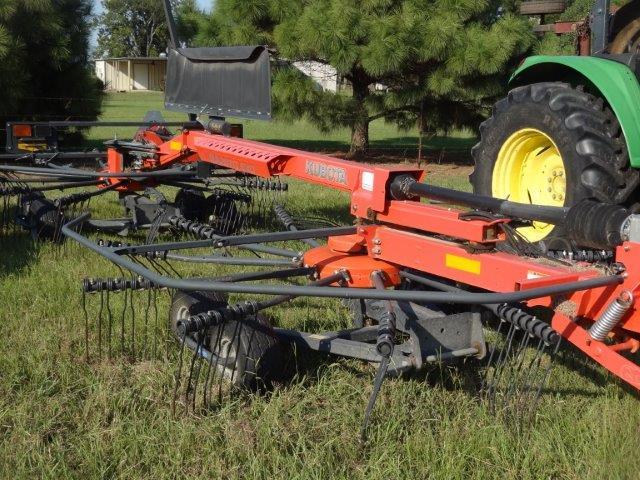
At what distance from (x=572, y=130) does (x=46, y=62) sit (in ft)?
27.6

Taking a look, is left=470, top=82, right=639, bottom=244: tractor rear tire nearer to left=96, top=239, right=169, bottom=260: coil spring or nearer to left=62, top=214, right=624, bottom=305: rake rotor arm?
left=62, top=214, right=624, bottom=305: rake rotor arm

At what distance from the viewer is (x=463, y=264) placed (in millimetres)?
2744

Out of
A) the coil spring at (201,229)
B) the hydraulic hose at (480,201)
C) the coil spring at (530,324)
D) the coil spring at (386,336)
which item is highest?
the hydraulic hose at (480,201)

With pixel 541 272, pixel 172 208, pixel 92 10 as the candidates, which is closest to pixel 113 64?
pixel 92 10

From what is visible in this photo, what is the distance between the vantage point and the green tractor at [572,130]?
12.0 feet

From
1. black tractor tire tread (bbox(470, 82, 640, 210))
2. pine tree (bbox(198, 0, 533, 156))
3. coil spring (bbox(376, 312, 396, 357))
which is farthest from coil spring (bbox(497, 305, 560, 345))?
pine tree (bbox(198, 0, 533, 156))

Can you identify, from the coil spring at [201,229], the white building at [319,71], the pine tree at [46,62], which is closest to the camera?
the coil spring at [201,229]

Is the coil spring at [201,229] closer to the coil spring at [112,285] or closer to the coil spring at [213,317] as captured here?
the coil spring at [112,285]

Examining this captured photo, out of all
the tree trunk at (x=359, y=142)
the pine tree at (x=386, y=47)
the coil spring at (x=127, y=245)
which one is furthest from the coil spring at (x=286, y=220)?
the tree trunk at (x=359, y=142)

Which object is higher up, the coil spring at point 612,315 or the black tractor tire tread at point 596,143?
the black tractor tire tread at point 596,143

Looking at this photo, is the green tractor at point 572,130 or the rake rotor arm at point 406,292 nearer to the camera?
the rake rotor arm at point 406,292

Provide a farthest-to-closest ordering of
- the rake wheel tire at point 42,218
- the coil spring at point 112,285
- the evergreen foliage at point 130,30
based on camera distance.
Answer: the evergreen foliage at point 130,30
the rake wheel tire at point 42,218
the coil spring at point 112,285

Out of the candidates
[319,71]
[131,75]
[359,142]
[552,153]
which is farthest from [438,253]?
[131,75]

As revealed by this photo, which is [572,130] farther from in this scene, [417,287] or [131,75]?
[131,75]
